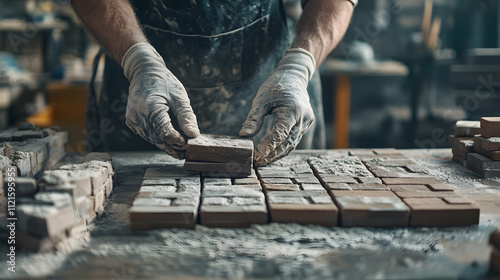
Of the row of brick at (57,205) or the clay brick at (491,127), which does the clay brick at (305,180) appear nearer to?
the row of brick at (57,205)

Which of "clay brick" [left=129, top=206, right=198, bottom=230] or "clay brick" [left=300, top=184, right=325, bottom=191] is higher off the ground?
"clay brick" [left=300, top=184, right=325, bottom=191]

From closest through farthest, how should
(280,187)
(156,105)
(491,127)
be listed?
(280,187), (156,105), (491,127)

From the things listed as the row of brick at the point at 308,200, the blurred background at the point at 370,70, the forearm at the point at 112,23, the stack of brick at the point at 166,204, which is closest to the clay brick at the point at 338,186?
the row of brick at the point at 308,200

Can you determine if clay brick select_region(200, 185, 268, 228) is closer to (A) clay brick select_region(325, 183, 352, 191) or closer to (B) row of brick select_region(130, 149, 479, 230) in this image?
(B) row of brick select_region(130, 149, 479, 230)

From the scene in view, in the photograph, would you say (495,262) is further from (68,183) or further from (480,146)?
(68,183)

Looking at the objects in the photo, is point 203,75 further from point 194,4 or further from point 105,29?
point 105,29

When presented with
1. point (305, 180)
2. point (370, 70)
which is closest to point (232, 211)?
point (305, 180)

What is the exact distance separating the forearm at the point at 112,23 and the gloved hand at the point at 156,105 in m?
0.13

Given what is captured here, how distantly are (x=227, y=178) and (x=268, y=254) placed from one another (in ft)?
1.87

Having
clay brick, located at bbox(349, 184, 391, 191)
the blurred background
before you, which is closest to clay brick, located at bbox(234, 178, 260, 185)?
clay brick, located at bbox(349, 184, 391, 191)

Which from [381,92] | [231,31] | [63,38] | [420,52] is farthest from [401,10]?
[231,31]

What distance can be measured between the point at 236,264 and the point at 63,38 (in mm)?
7891

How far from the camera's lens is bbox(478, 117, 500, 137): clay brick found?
221cm

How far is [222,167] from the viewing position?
2.00 meters
